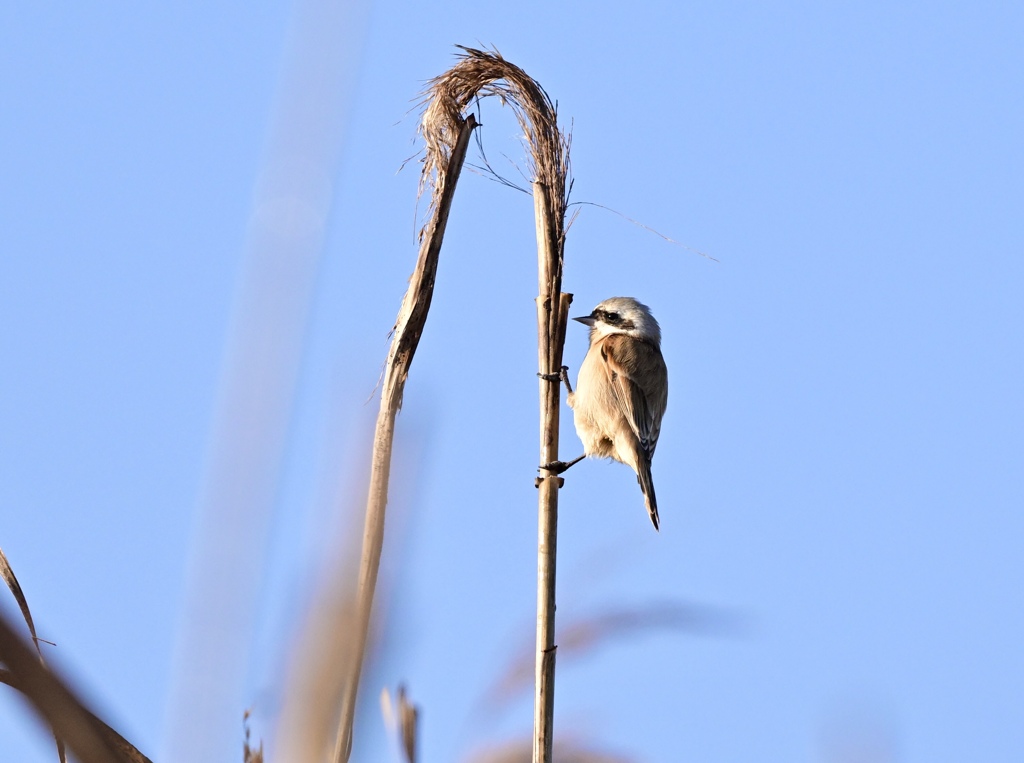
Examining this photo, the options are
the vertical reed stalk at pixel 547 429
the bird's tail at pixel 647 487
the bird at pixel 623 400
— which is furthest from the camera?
the bird at pixel 623 400

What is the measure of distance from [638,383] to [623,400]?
175 millimetres

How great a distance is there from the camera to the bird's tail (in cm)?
515

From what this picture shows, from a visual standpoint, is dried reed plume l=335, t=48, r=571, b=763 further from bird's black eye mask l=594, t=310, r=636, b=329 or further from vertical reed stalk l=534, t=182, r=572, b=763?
bird's black eye mask l=594, t=310, r=636, b=329

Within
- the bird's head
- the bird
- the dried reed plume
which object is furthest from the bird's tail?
the dried reed plume

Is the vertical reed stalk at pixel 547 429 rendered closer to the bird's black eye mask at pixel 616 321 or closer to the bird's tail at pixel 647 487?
the bird's tail at pixel 647 487

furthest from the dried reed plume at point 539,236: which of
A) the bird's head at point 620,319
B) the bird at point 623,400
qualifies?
the bird's head at point 620,319

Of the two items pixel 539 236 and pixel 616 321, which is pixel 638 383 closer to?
pixel 616 321

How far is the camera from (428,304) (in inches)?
79.7

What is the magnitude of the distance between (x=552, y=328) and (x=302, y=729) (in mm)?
1852

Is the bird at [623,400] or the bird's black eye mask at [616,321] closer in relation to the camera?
the bird at [623,400]

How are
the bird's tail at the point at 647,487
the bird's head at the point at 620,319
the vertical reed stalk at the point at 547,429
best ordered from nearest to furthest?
the vertical reed stalk at the point at 547,429, the bird's tail at the point at 647,487, the bird's head at the point at 620,319

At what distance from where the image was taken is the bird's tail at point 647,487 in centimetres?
515

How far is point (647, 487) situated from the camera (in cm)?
518

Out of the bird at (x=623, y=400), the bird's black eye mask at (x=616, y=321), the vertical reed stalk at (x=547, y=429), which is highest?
the bird's black eye mask at (x=616, y=321)
